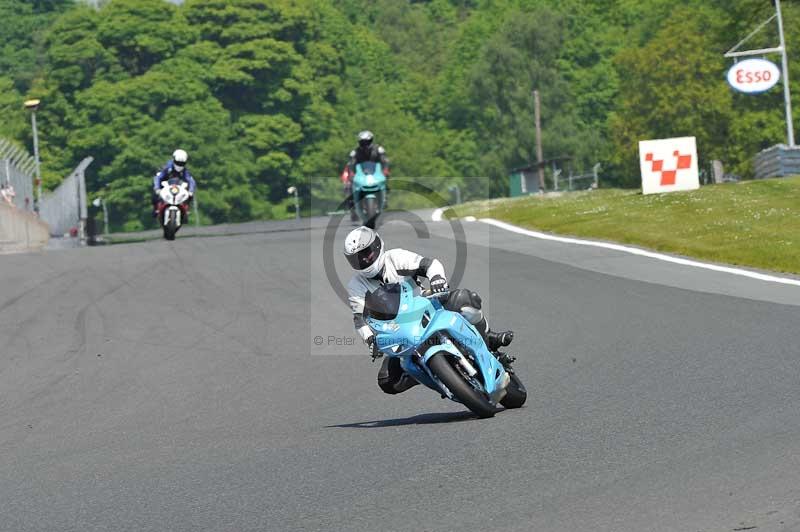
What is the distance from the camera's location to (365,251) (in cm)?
893

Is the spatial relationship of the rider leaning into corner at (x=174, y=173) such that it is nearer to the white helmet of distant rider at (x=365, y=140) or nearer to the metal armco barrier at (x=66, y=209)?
the white helmet of distant rider at (x=365, y=140)

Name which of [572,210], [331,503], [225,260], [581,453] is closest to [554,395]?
[581,453]

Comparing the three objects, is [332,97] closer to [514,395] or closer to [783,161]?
[783,161]

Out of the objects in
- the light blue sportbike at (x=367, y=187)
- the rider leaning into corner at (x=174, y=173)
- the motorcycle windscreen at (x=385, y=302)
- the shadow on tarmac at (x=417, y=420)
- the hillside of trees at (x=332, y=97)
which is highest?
the hillside of trees at (x=332, y=97)

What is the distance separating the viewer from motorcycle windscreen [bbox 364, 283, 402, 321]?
8945mm

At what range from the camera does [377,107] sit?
103 metres

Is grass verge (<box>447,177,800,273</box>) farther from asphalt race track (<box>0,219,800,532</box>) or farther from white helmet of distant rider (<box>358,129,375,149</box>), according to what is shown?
white helmet of distant rider (<box>358,129,375,149</box>)

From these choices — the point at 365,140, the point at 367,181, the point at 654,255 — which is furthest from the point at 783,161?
the point at 654,255

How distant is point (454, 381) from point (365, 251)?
1.00m

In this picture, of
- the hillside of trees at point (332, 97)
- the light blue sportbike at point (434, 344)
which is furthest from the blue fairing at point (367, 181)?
Answer: the hillside of trees at point (332, 97)

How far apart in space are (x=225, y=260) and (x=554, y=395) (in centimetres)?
1288

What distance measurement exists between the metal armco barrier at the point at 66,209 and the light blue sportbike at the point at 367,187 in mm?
11988

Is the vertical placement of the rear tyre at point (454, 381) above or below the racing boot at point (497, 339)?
below

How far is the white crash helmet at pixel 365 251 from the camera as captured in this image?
886 centimetres
